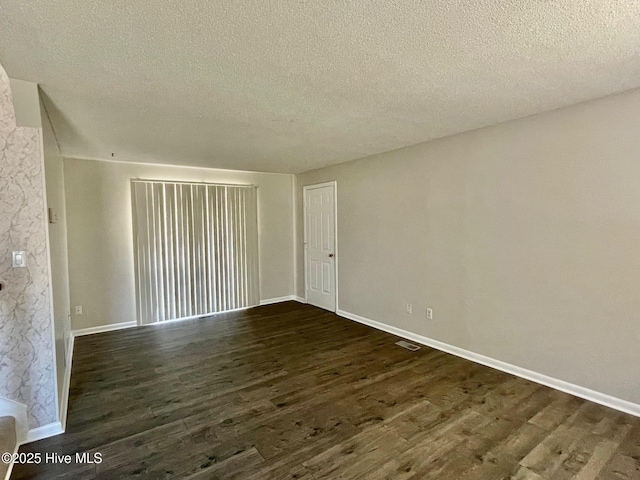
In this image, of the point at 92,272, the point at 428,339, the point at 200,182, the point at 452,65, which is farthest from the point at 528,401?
the point at 92,272

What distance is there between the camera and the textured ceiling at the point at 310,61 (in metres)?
1.41

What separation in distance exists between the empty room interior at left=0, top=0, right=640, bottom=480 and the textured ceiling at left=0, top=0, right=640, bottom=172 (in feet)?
0.05

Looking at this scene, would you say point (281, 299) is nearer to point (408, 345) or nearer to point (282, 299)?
point (282, 299)

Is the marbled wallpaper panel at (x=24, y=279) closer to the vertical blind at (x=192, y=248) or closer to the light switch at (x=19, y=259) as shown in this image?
the light switch at (x=19, y=259)

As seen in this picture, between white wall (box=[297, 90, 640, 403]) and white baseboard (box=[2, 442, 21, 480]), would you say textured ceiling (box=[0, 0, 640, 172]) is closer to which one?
white wall (box=[297, 90, 640, 403])

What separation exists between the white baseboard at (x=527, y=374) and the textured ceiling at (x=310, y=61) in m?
2.27

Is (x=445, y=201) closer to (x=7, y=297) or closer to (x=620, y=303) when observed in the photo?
(x=620, y=303)

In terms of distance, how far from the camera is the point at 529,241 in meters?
2.88

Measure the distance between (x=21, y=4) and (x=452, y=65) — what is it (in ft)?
6.79

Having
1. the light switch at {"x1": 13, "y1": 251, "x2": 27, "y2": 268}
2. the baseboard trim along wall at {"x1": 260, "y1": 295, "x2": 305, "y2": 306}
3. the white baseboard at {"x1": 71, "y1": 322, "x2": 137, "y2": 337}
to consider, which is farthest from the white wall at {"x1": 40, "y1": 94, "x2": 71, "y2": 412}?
the baseboard trim along wall at {"x1": 260, "y1": 295, "x2": 305, "y2": 306}

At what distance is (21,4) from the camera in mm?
1312

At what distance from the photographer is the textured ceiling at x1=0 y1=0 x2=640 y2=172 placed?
141 centimetres

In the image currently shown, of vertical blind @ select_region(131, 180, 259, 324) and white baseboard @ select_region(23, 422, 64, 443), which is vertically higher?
vertical blind @ select_region(131, 180, 259, 324)

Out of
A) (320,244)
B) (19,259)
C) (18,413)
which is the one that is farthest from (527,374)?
(19,259)
